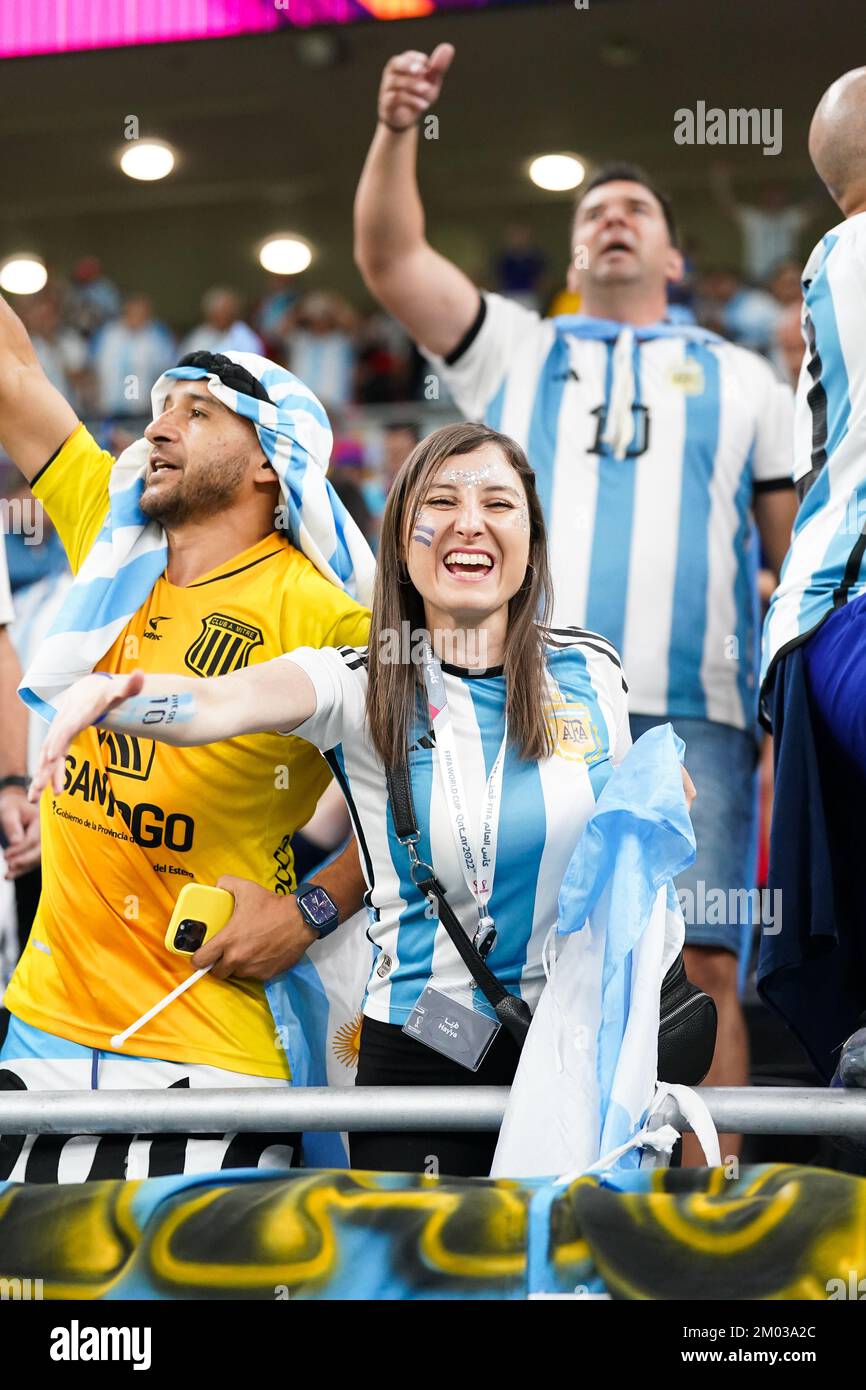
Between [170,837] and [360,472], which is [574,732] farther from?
[360,472]

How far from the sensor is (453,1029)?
2119 mm

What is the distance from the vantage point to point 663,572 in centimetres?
328

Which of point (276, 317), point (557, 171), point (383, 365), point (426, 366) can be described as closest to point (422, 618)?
point (426, 366)

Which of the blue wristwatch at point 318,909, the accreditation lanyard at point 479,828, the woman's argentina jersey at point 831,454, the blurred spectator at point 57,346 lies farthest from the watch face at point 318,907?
the blurred spectator at point 57,346

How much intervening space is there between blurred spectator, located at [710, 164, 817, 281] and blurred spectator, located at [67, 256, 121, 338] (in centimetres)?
430

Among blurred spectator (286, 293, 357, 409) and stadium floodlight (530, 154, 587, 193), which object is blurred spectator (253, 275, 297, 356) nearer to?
blurred spectator (286, 293, 357, 409)

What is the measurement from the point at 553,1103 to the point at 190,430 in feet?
4.28

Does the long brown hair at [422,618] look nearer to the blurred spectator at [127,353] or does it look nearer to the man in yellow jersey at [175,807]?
the man in yellow jersey at [175,807]

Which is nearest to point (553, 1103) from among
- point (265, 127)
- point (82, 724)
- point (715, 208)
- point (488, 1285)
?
point (488, 1285)

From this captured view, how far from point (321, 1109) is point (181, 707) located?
52 cm

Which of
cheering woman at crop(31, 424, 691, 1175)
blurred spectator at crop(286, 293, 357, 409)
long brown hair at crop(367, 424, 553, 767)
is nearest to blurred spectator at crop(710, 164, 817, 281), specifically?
blurred spectator at crop(286, 293, 357, 409)

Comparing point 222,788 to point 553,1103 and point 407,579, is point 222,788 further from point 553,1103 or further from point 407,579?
point 553,1103

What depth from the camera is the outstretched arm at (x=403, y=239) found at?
2980 mm

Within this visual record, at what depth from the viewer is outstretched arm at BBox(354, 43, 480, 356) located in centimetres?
298
